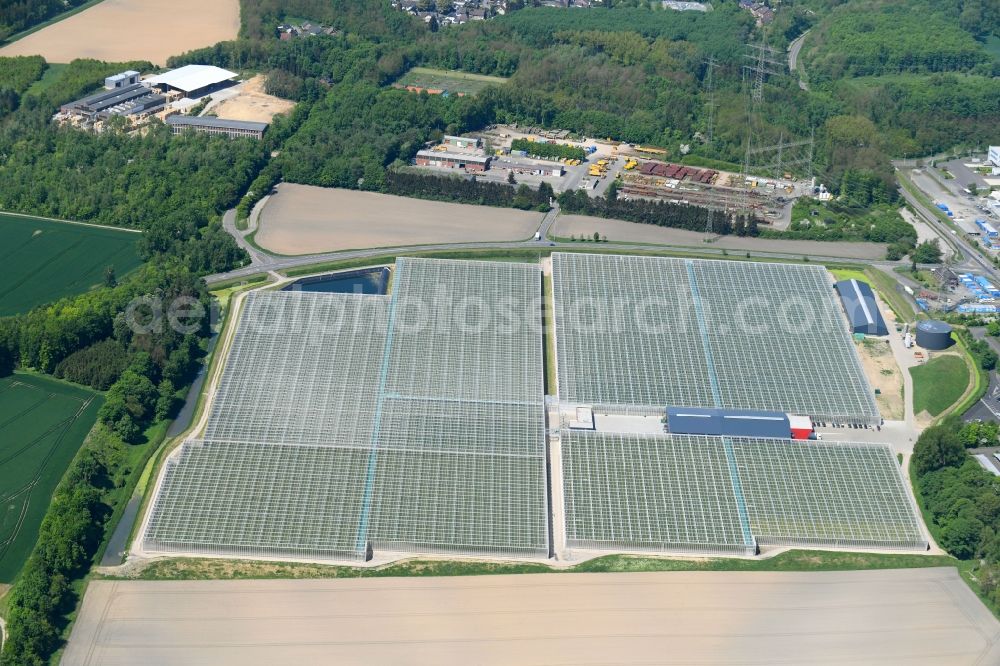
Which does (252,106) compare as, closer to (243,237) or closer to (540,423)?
(243,237)

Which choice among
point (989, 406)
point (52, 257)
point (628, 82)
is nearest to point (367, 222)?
point (52, 257)

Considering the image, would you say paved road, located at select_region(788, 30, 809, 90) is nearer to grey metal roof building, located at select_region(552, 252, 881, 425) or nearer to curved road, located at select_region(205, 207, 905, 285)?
curved road, located at select_region(205, 207, 905, 285)

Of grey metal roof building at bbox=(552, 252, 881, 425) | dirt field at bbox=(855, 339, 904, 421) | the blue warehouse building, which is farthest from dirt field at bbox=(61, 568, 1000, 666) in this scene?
dirt field at bbox=(855, 339, 904, 421)

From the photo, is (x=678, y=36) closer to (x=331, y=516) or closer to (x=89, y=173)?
(x=89, y=173)

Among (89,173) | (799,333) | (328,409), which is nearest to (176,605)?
(328,409)

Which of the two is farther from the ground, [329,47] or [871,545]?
[329,47]

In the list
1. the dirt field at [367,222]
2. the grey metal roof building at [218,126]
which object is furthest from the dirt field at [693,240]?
the grey metal roof building at [218,126]

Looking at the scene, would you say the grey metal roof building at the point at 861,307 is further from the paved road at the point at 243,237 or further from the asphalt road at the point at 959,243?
the paved road at the point at 243,237
